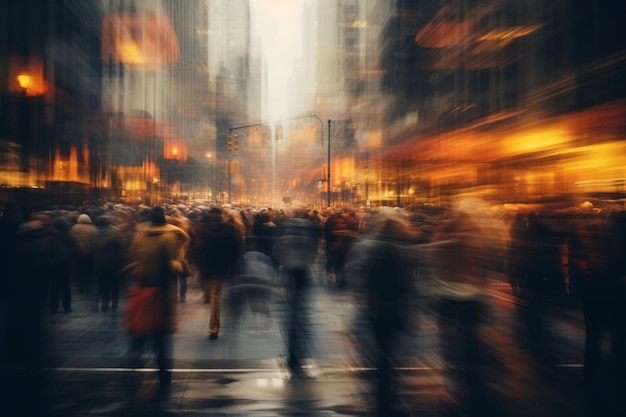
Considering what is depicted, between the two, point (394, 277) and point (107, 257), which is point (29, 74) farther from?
point (394, 277)

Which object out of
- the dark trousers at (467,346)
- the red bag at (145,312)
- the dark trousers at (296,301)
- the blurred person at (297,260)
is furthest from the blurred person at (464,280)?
the red bag at (145,312)

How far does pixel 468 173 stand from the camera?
104 ft

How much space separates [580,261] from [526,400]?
2.09 meters

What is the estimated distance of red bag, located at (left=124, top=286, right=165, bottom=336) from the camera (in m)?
7.29

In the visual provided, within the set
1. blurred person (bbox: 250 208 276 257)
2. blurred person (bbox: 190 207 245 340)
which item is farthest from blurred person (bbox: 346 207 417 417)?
blurred person (bbox: 250 208 276 257)

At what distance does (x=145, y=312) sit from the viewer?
7281 mm

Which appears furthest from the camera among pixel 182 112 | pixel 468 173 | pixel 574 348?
pixel 182 112

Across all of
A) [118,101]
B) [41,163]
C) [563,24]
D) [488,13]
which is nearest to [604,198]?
[563,24]

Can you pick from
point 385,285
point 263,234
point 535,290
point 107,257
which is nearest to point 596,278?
point 535,290

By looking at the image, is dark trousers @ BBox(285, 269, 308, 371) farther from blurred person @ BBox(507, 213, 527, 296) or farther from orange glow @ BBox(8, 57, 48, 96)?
orange glow @ BBox(8, 57, 48, 96)

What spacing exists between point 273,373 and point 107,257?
5.76 metres

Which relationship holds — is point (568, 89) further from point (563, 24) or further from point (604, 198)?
point (604, 198)

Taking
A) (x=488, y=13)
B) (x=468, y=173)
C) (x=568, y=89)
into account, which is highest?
(x=488, y=13)

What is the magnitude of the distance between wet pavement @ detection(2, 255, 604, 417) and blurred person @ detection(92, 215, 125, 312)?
1115mm
